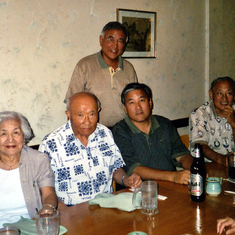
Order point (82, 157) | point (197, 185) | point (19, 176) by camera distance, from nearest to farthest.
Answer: point (197, 185) < point (19, 176) < point (82, 157)

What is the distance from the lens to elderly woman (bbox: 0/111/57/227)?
192 cm

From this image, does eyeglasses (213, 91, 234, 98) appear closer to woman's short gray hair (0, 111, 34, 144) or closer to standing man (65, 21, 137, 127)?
standing man (65, 21, 137, 127)

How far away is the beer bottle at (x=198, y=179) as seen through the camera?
1724 millimetres

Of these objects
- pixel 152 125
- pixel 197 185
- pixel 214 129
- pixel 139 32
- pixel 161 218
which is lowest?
pixel 161 218

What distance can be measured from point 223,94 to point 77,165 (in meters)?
1.64

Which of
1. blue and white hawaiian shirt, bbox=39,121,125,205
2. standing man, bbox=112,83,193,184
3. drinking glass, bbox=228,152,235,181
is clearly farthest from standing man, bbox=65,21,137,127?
drinking glass, bbox=228,152,235,181

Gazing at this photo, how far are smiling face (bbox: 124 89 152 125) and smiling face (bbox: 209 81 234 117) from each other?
0.83 m

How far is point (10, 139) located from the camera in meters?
1.95

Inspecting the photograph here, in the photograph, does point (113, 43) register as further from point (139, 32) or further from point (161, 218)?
point (161, 218)

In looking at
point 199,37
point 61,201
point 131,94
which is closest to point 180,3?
point 199,37

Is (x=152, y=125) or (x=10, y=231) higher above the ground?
(x=152, y=125)

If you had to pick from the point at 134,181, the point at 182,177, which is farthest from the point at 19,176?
the point at 182,177

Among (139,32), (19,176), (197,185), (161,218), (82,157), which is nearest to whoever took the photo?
(161,218)

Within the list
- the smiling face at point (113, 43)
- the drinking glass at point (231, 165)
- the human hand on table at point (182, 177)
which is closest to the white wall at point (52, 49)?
the smiling face at point (113, 43)
